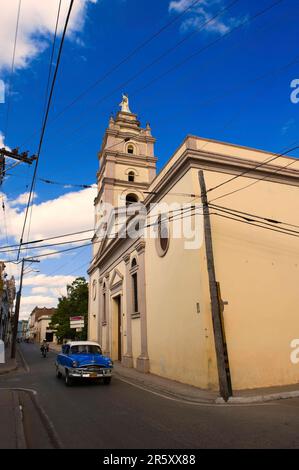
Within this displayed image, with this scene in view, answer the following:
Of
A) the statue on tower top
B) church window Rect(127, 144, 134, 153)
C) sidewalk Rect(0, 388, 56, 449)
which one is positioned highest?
the statue on tower top

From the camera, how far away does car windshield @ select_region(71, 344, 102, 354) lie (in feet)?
47.5

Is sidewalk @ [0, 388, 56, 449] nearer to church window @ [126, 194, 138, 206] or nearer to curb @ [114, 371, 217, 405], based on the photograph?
curb @ [114, 371, 217, 405]

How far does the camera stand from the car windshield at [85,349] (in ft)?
47.5

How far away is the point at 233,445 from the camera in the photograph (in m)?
5.62

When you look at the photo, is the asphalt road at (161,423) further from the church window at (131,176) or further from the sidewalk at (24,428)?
the church window at (131,176)

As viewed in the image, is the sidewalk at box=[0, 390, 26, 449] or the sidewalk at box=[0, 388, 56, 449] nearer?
the sidewalk at box=[0, 390, 26, 449]

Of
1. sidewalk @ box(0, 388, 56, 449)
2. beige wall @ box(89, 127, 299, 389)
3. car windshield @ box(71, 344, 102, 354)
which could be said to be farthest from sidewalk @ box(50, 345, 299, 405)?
sidewalk @ box(0, 388, 56, 449)

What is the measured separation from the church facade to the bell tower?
12304 millimetres

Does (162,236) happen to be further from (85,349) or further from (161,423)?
(161,423)

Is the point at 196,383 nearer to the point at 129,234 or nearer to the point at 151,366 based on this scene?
the point at 151,366

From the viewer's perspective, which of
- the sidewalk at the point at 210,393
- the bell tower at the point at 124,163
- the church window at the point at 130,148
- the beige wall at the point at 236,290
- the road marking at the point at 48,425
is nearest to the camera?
the road marking at the point at 48,425

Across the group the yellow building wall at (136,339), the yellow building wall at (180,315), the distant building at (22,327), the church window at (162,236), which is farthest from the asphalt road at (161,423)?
the distant building at (22,327)

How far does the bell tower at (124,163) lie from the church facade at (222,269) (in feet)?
40.4
